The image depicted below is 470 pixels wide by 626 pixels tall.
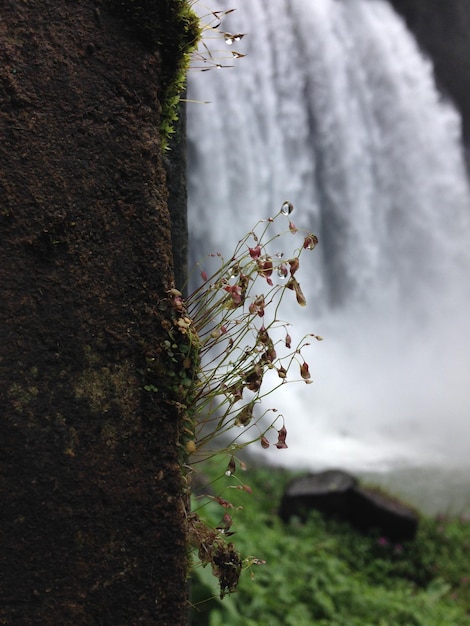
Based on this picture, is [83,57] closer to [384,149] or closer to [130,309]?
[130,309]

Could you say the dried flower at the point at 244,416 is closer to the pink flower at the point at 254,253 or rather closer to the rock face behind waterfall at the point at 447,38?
the pink flower at the point at 254,253

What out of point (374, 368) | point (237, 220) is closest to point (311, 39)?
point (237, 220)

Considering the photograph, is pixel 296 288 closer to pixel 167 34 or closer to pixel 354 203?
pixel 167 34

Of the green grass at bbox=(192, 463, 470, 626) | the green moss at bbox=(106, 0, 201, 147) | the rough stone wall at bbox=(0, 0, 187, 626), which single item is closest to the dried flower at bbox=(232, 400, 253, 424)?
the rough stone wall at bbox=(0, 0, 187, 626)

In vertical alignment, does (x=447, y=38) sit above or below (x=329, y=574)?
above

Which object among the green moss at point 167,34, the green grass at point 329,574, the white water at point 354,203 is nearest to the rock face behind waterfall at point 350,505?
the green grass at point 329,574

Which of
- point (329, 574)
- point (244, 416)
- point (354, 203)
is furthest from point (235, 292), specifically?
point (354, 203)
